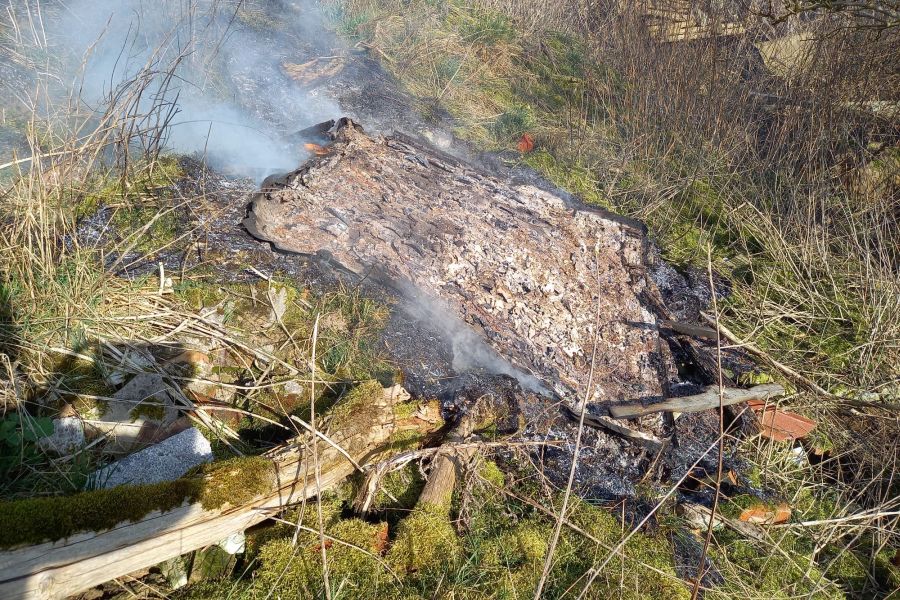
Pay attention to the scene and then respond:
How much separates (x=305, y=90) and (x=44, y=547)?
4.91 meters

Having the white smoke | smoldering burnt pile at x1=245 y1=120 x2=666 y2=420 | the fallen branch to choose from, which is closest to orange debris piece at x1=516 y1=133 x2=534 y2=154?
smoldering burnt pile at x1=245 y1=120 x2=666 y2=420

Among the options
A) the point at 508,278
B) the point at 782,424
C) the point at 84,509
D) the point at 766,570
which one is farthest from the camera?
the point at 508,278

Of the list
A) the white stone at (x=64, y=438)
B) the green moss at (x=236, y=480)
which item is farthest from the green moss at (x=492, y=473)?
the white stone at (x=64, y=438)

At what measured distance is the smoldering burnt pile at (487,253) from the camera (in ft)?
11.5

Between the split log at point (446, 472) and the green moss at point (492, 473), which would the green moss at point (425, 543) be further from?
the green moss at point (492, 473)

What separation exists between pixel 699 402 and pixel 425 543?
204cm

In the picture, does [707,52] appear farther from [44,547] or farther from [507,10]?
[44,547]

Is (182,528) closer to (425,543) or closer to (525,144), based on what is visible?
(425,543)

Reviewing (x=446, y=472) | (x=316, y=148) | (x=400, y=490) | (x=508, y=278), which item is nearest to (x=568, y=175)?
(x=508, y=278)

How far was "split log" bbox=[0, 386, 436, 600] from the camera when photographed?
63.8 inches

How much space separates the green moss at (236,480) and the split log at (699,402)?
6.59 ft

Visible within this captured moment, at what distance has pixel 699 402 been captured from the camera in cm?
341

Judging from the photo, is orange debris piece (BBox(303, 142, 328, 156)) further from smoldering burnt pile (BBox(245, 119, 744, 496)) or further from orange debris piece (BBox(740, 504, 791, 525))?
orange debris piece (BBox(740, 504, 791, 525))

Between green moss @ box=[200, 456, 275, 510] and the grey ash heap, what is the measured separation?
4.71 feet
